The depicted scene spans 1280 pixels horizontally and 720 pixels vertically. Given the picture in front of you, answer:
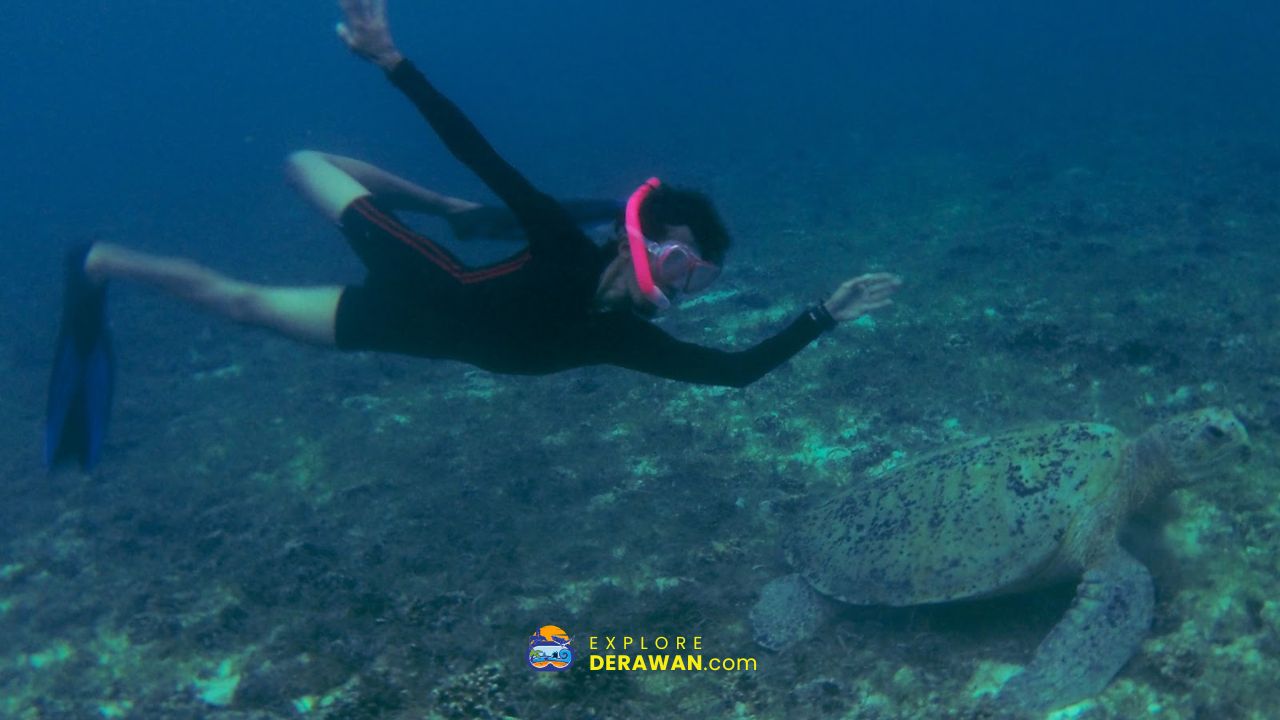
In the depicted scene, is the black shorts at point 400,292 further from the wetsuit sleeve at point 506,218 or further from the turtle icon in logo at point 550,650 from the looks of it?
the turtle icon in logo at point 550,650

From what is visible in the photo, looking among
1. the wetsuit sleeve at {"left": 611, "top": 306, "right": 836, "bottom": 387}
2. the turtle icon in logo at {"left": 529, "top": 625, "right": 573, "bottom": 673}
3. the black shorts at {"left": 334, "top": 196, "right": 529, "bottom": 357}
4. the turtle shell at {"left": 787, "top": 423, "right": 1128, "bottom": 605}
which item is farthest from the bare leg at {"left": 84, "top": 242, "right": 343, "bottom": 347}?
the turtle shell at {"left": 787, "top": 423, "right": 1128, "bottom": 605}

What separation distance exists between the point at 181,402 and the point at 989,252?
447 inches

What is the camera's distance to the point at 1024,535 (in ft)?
11.6

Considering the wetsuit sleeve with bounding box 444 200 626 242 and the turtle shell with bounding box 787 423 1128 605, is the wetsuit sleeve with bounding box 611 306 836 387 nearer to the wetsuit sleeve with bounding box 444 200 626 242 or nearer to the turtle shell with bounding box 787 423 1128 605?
the wetsuit sleeve with bounding box 444 200 626 242

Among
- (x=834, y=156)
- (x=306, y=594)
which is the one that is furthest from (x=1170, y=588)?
(x=834, y=156)

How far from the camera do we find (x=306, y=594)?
4.59m

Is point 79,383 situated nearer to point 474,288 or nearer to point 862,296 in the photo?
point 474,288

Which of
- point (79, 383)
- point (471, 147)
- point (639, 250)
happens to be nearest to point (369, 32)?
point (471, 147)

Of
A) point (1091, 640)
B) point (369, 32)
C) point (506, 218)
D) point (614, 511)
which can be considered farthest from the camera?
point (614, 511)

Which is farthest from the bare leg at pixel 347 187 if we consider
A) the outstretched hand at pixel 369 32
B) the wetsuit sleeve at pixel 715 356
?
the wetsuit sleeve at pixel 715 356

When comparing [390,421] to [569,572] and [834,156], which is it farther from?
[834,156]

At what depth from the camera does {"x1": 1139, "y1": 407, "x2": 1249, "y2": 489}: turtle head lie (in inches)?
144

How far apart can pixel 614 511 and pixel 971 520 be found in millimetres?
2595

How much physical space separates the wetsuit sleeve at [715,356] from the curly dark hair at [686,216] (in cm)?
59
